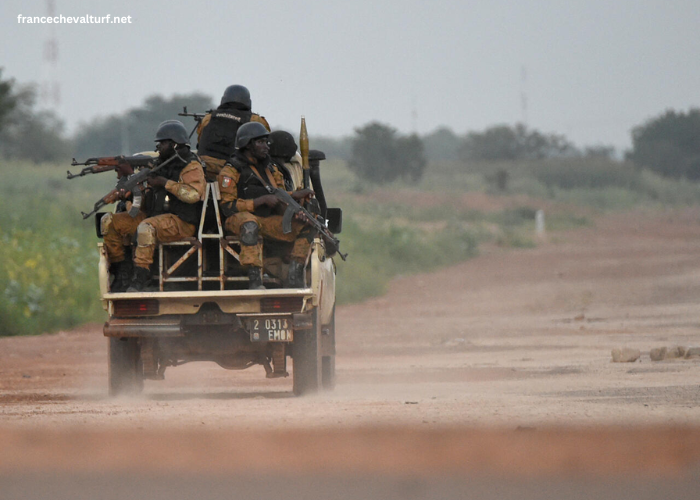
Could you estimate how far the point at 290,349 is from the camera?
37.4ft

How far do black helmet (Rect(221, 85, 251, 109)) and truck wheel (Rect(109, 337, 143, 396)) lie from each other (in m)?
2.44

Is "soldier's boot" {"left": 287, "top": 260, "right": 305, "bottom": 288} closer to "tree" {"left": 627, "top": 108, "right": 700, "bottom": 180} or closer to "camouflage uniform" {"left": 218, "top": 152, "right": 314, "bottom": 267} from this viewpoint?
"camouflage uniform" {"left": 218, "top": 152, "right": 314, "bottom": 267}

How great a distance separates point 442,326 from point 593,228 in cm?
3597

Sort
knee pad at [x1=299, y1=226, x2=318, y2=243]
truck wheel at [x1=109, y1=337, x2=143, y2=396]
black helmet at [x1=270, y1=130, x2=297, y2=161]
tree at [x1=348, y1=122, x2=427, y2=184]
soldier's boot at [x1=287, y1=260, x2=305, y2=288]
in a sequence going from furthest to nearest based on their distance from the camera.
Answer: tree at [x1=348, y1=122, x2=427, y2=184]
black helmet at [x1=270, y1=130, x2=297, y2=161]
truck wheel at [x1=109, y1=337, x2=143, y2=396]
knee pad at [x1=299, y1=226, x2=318, y2=243]
soldier's boot at [x1=287, y1=260, x2=305, y2=288]

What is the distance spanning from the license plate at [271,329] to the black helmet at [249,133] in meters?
1.52

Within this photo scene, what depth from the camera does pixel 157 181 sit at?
11.0 meters

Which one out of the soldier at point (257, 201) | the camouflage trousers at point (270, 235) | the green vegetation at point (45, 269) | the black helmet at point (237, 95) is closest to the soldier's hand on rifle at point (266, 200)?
the soldier at point (257, 201)

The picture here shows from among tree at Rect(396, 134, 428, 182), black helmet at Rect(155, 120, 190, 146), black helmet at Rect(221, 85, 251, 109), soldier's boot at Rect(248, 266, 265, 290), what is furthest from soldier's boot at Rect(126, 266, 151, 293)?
tree at Rect(396, 134, 428, 182)

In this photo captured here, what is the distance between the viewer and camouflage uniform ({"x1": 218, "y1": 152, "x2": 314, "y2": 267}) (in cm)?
1081

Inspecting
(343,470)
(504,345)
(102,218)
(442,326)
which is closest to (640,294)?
(442,326)

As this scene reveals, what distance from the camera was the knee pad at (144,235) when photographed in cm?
1061

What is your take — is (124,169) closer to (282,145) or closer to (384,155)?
(282,145)

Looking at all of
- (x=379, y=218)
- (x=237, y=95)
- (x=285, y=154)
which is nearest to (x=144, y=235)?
(x=285, y=154)

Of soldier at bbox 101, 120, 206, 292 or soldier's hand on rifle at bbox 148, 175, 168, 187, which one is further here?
soldier's hand on rifle at bbox 148, 175, 168, 187
